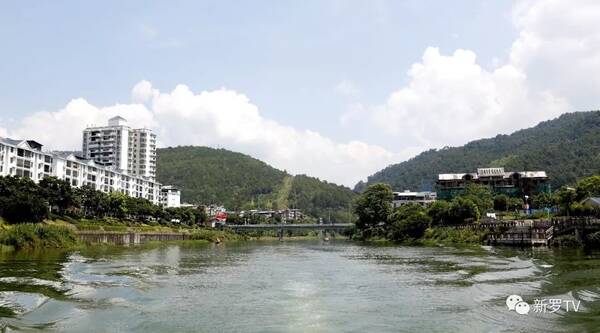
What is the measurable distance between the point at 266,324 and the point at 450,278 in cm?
1984

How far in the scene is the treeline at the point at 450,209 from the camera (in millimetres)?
83250

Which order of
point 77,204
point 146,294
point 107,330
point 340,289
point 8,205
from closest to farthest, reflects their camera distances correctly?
point 107,330 → point 146,294 → point 340,289 → point 8,205 → point 77,204

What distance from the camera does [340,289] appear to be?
3228 cm

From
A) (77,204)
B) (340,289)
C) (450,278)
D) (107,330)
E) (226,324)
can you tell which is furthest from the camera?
(77,204)

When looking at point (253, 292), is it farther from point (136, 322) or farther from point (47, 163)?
point (47, 163)

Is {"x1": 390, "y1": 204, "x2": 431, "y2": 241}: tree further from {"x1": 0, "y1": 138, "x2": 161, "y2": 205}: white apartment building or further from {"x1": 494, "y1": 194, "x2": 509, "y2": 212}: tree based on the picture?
{"x1": 0, "y1": 138, "x2": 161, "y2": 205}: white apartment building

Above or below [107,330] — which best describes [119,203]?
above

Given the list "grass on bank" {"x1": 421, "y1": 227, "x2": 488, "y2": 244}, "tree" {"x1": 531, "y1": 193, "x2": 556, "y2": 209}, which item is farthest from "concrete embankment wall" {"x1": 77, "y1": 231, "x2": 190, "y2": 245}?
"tree" {"x1": 531, "y1": 193, "x2": 556, "y2": 209}

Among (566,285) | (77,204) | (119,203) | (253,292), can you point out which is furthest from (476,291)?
(119,203)

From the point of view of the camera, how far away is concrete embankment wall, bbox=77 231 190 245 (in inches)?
3438

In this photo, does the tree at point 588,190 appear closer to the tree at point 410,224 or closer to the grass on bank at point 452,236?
the grass on bank at point 452,236

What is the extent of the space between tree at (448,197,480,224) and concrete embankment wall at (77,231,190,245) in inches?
→ 2532

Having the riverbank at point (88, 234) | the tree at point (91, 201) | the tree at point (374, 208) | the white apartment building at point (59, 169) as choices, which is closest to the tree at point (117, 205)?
the tree at point (91, 201)

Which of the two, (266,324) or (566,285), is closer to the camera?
(266,324)
